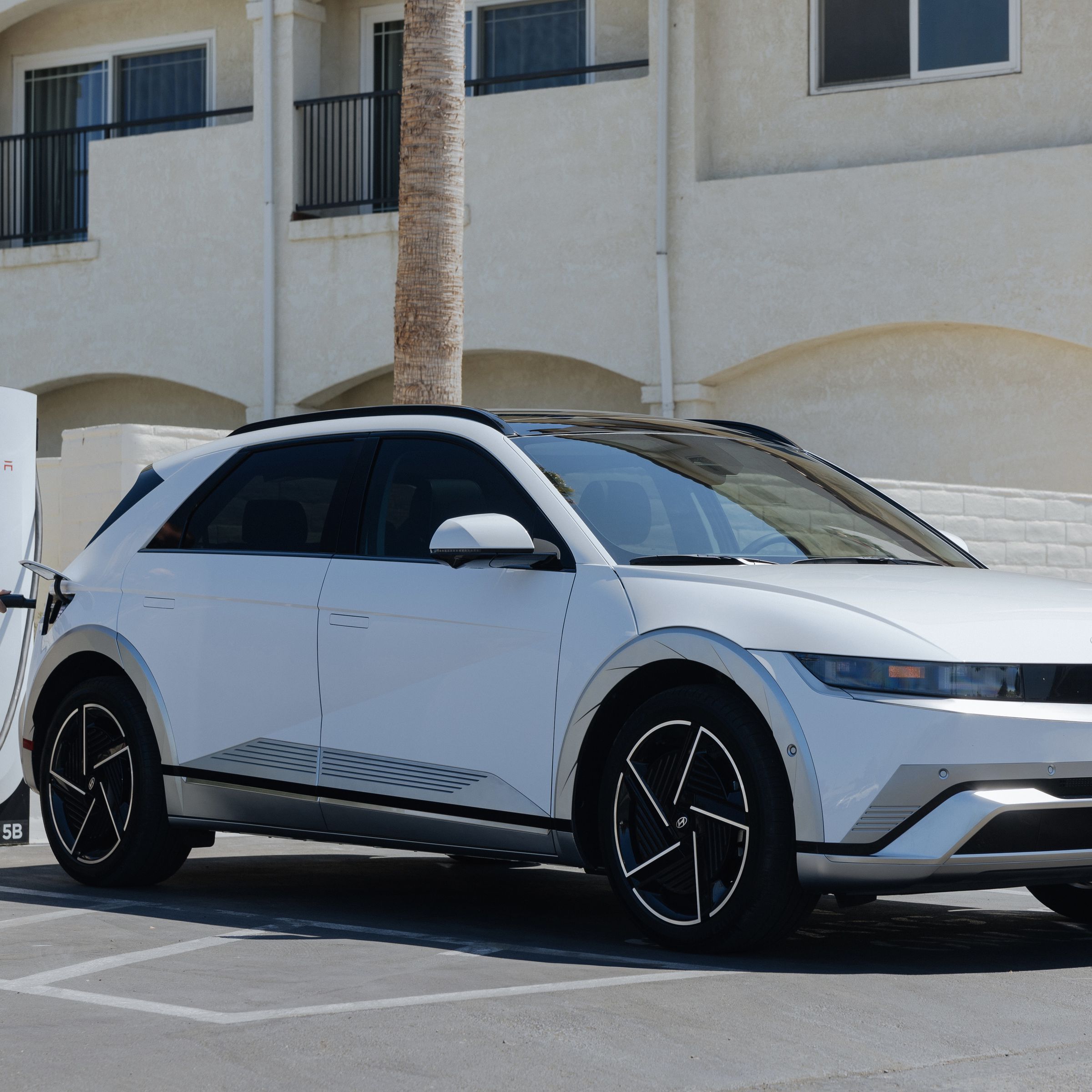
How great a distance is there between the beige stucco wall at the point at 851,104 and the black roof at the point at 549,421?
364 inches

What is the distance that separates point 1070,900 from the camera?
7.18 m

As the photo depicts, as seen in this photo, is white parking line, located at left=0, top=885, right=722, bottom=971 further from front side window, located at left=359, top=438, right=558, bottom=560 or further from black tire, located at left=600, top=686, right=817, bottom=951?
front side window, located at left=359, top=438, right=558, bottom=560

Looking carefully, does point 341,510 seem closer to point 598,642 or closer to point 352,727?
point 352,727

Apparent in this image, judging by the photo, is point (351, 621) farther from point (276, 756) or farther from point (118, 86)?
point (118, 86)

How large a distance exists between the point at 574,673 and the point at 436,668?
0.59 meters

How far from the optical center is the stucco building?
632 inches

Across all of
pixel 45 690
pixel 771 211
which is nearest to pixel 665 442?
pixel 45 690

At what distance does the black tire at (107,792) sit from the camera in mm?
7629

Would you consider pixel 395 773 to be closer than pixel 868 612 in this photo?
No

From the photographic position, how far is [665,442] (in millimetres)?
7113

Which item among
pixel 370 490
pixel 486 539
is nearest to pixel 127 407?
pixel 370 490

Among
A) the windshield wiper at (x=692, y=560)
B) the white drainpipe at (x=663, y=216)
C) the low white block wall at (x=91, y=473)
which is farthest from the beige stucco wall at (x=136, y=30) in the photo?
the windshield wiper at (x=692, y=560)

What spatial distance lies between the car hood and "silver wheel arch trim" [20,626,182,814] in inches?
86.0

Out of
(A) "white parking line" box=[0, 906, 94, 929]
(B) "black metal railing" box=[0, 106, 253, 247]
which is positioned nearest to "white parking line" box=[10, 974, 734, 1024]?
(A) "white parking line" box=[0, 906, 94, 929]
